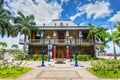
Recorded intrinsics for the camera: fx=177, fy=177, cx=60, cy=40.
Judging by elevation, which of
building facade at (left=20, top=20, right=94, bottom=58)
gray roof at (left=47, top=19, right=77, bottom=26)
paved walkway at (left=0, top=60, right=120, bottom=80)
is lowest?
paved walkway at (left=0, top=60, right=120, bottom=80)

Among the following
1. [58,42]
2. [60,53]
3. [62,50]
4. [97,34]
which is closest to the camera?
[97,34]

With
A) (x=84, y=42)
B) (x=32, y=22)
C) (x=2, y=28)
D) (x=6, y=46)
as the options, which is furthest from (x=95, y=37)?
(x=6, y=46)

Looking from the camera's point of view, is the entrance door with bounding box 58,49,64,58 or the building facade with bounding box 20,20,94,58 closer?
the building facade with bounding box 20,20,94,58

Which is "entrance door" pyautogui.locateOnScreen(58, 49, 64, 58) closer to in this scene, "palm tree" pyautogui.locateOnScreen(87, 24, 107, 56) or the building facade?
the building facade

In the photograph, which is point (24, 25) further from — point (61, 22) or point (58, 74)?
point (58, 74)

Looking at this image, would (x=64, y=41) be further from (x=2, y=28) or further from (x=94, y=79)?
(x=94, y=79)

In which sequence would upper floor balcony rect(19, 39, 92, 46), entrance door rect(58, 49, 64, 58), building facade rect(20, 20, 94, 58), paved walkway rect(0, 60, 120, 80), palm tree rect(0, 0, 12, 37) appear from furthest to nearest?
entrance door rect(58, 49, 64, 58) < building facade rect(20, 20, 94, 58) < upper floor balcony rect(19, 39, 92, 46) < palm tree rect(0, 0, 12, 37) < paved walkway rect(0, 60, 120, 80)

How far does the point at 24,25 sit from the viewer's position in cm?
3819

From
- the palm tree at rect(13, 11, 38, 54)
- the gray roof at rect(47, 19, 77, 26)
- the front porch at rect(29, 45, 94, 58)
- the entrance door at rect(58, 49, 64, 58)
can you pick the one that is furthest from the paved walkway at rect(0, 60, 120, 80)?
the gray roof at rect(47, 19, 77, 26)

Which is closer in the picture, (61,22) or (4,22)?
(4,22)

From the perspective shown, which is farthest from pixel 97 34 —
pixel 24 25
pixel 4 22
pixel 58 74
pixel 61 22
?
pixel 58 74

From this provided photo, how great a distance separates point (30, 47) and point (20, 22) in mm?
6261

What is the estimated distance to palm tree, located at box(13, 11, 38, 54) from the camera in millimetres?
36875

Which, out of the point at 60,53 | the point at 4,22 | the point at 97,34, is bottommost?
the point at 60,53
